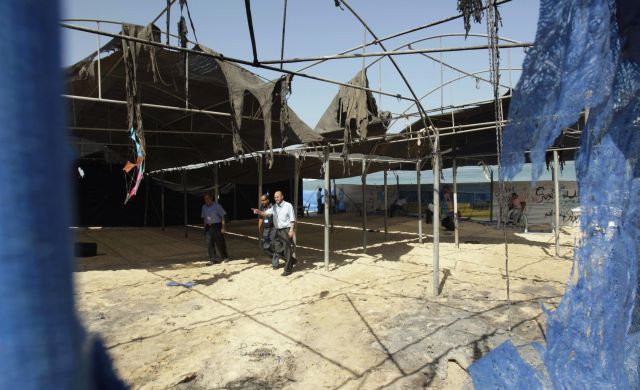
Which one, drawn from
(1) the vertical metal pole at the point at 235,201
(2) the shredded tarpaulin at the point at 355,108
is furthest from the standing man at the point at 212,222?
(1) the vertical metal pole at the point at 235,201

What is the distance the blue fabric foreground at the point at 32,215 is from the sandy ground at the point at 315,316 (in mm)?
59

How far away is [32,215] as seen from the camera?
49 cm

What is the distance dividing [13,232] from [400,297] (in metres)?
6.37

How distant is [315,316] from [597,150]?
4.06 m

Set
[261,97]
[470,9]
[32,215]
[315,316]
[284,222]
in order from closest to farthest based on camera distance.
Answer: [32,215] < [470,9] < [315,316] < [261,97] < [284,222]

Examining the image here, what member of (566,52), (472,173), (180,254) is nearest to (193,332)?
(566,52)

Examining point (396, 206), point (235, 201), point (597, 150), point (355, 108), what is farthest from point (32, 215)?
point (396, 206)

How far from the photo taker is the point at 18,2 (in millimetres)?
497

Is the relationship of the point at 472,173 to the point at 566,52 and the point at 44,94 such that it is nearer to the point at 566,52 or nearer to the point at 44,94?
the point at 566,52

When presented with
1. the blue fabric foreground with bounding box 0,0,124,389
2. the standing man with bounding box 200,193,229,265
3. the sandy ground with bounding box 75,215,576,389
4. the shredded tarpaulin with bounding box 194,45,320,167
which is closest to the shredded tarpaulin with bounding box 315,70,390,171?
the shredded tarpaulin with bounding box 194,45,320,167

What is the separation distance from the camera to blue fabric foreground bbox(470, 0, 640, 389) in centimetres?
255

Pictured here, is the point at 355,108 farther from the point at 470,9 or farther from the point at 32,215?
the point at 32,215

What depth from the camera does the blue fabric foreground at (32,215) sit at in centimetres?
48

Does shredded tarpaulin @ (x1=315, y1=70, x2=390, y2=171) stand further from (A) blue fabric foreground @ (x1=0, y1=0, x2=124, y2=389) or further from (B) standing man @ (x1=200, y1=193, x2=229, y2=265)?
(A) blue fabric foreground @ (x1=0, y1=0, x2=124, y2=389)
